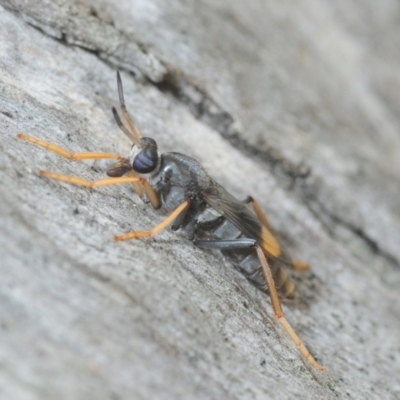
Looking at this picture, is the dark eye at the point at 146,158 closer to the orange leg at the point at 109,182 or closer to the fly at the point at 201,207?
the fly at the point at 201,207

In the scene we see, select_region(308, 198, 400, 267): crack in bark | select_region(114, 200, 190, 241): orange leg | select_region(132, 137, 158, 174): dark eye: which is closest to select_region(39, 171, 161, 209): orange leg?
select_region(132, 137, 158, 174): dark eye

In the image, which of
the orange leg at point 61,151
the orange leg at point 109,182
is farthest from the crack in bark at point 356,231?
the orange leg at point 61,151

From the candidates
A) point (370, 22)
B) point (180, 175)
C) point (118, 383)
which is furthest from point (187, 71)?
point (370, 22)

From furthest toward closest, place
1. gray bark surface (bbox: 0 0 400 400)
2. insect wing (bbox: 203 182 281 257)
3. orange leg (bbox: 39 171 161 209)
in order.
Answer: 1. insect wing (bbox: 203 182 281 257)
2. orange leg (bbox: 39 171 161 209)
3. gray bark surface (bbox: 0 0 400 400)

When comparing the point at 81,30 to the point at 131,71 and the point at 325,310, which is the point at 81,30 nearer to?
the point at 131,71

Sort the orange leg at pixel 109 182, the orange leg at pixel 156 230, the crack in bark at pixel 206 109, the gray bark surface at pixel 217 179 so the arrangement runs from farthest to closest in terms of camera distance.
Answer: the crack in bark at pixel 206 109 < the orange leg at pixel 109 182 < the orange leg at pixel 156 230 < the gray bark surface at pixel 217 179

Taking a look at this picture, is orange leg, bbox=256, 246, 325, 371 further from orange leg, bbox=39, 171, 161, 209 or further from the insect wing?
orange leg, bbox=39, 171, 161, 209
